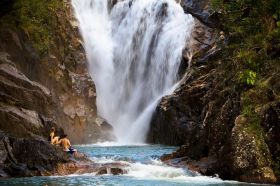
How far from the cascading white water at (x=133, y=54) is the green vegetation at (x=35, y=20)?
Answer: 336 inches

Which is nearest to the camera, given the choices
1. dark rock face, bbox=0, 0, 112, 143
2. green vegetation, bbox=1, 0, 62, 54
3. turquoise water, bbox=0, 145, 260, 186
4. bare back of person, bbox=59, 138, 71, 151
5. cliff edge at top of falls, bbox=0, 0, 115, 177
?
turquoise water, bbox=0, 145, 260, 186

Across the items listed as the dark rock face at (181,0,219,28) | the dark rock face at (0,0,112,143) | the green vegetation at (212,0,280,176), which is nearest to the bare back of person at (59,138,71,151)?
the dark rock face at (0,0,112,143)

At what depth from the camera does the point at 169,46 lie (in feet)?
136

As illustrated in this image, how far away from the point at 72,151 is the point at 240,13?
412 inches

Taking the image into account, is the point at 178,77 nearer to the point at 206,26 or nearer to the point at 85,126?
the point at 206,26

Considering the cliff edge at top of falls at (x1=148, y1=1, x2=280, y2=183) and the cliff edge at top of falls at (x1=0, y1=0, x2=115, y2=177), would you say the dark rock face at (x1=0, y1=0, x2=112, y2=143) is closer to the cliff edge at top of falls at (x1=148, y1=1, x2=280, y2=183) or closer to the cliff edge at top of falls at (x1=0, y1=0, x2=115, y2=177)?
the cliff edge at top of falls at (x1=0, y1=0, x2=115, y2=177)

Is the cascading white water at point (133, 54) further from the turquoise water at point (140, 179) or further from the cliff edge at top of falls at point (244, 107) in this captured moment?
the turquoise water at point (140, 179)

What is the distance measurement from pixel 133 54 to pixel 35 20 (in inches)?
453

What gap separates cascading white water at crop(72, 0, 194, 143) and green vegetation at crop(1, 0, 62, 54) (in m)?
8.52

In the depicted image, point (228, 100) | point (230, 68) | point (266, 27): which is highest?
point (266, 27)

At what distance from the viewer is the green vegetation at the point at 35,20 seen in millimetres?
32844

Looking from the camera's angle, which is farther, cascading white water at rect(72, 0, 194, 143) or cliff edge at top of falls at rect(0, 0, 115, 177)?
cascading white water at rect(72, 0, 194, 143)

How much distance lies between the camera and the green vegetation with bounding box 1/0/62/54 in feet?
108

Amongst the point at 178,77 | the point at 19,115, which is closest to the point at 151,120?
the point at 178,77
